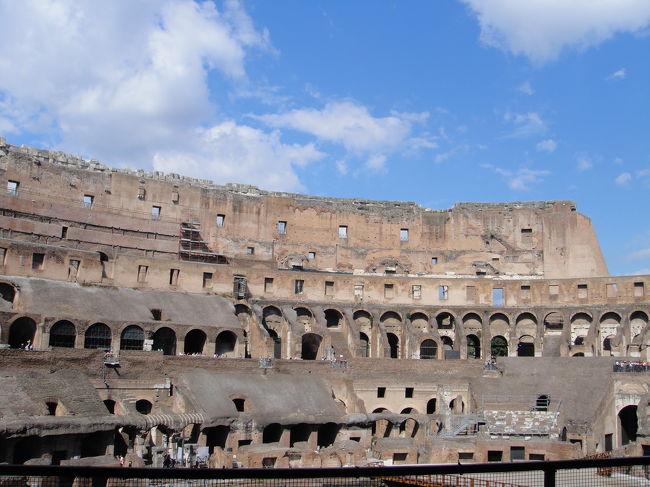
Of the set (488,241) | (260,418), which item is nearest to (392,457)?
(260,418)

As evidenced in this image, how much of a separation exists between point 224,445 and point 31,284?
1590cm

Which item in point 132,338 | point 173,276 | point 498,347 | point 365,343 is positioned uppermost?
point 173,276

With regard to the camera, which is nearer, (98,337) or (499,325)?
(98,337)

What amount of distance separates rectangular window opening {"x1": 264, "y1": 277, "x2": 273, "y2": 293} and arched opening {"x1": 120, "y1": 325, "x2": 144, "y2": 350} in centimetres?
1228

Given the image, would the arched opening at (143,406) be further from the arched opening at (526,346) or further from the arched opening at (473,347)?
the arched opening at (526,346)

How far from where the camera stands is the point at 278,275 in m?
50.7

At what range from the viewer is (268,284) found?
50.4 meters

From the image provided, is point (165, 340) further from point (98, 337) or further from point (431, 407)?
point (431, 407)

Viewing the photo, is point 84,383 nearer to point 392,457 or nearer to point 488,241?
point 392,457

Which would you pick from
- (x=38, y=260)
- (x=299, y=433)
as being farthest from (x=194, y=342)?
(x=38, y=260)

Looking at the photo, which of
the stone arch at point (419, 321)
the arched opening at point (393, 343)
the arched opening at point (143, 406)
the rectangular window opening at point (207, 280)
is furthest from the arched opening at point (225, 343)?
the stone arch at point (419, 321)

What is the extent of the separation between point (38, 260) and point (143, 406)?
1263 cm

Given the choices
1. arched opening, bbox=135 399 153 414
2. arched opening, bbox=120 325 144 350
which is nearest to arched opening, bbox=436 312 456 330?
arched opening, bbox=120 325 144 350

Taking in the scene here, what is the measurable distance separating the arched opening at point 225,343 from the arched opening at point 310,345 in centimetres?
609
